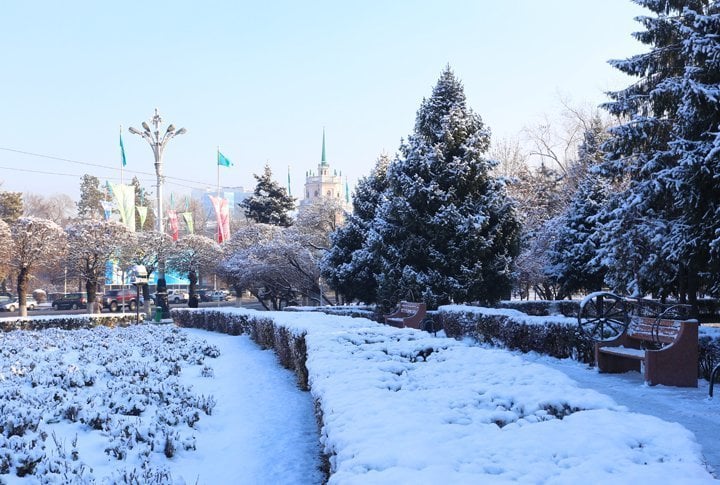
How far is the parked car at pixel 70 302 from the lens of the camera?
165ft

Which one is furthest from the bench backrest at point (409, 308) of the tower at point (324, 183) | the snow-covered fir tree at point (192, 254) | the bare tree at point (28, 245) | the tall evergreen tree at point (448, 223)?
the tower at point (324, 183)

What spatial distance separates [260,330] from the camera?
16484 mm

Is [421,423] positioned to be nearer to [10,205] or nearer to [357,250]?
[357,250]

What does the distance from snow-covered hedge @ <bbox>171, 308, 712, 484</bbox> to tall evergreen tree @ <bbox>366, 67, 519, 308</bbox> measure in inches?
541

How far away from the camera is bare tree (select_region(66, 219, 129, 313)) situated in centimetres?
3575

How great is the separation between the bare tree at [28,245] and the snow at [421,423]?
2515 centimetres

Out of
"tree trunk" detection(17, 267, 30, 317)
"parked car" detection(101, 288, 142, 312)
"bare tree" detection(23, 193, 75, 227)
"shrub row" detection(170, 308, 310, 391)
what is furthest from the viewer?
"bare tree" detection(23, 193, 75, 227)

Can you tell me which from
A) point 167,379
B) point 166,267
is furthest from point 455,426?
point 166,267

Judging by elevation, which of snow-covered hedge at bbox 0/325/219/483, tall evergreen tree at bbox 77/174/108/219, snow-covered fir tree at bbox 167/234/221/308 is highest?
tall evergreen tree at bbox 77/174/108/219

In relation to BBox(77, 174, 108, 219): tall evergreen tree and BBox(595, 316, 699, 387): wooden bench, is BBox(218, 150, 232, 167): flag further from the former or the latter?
BBox(77, 174, 108, 219): tall evergreen tree

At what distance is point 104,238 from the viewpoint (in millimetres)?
36219

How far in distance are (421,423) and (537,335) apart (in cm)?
887

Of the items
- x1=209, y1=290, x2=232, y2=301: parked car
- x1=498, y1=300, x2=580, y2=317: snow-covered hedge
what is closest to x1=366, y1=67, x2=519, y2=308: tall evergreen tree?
x1=498, y1=300, x2=580, y2=317: snow-covered hedge

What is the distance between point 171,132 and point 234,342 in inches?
685
